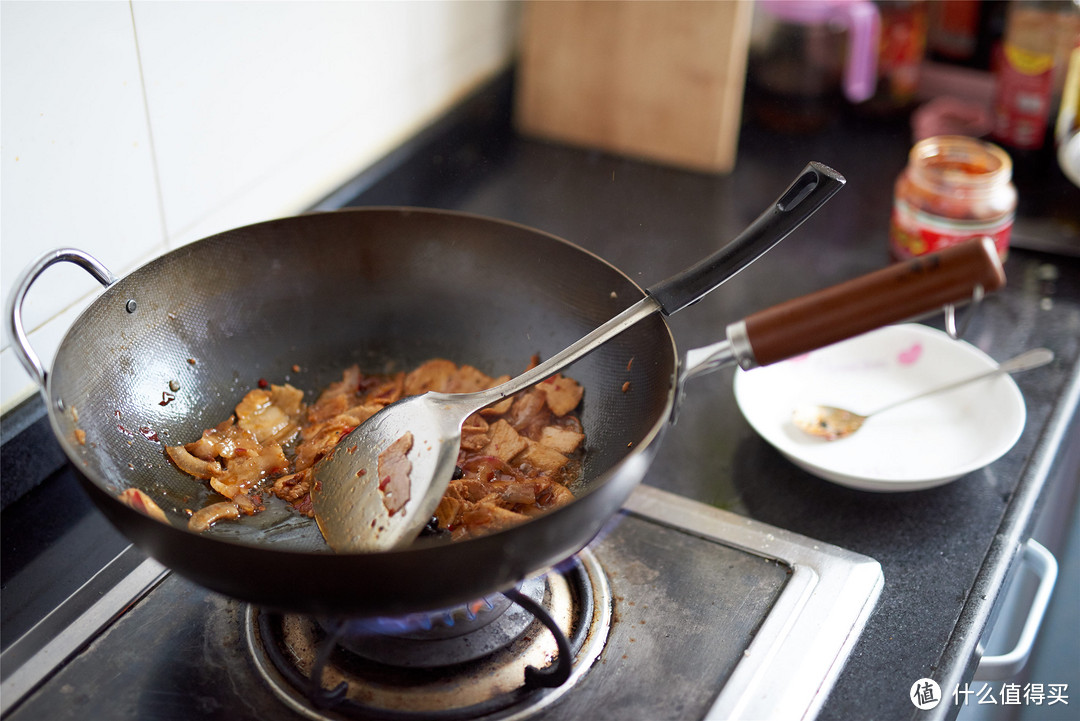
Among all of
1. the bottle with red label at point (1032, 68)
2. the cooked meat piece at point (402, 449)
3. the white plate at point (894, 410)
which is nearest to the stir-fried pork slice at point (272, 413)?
the cooked meat piece at point (402, 449)

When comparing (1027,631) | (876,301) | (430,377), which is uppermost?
(876,301)

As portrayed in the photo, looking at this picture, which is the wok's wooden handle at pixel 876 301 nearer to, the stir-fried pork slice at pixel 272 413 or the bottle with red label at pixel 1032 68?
the stir-fried pork slice at pixel 272 413

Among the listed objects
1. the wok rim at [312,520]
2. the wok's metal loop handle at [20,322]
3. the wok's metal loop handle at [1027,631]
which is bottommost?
the wok's metal loop handle at [1027,631]

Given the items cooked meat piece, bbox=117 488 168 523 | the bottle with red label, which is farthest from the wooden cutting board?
cooked meat piece, bbox=117 488 168 523

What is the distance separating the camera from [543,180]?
4.62ft

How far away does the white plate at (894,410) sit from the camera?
100cm

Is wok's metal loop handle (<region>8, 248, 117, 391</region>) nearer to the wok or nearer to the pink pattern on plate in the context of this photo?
the wok

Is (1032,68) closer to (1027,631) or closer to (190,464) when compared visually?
(1027,631)

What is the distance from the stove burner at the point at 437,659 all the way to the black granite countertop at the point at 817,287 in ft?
0.70

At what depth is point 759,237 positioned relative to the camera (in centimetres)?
76

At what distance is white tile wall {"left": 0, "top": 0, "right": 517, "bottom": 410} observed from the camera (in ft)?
2.83

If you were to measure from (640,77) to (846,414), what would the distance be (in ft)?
2.15

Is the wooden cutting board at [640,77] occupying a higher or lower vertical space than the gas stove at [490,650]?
higher

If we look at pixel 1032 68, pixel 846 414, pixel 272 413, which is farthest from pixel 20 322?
pixel 1032 68
